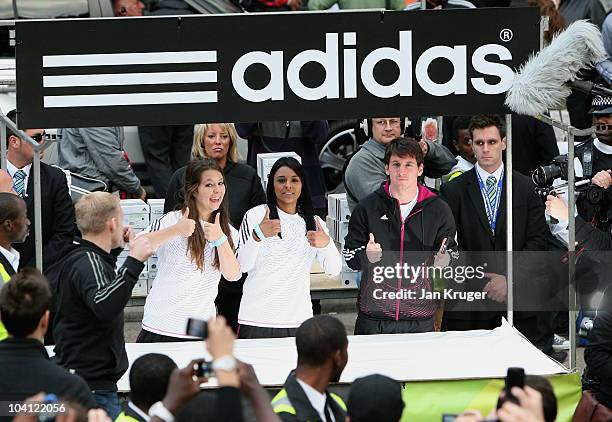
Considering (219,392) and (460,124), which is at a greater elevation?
(460,124)

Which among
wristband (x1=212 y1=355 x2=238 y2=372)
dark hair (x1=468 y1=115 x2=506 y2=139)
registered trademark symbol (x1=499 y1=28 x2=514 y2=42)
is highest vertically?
registered trademark symbol (x1=499 y1=28 x2=514 y2=42)

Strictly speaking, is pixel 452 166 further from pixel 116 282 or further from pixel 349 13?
pixel 116 282

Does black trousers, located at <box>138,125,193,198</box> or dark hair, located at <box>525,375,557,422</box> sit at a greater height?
black trousers, located at <box>138,125,193,198</box>

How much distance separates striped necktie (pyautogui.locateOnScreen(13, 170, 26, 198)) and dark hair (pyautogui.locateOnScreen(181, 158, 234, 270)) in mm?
1133

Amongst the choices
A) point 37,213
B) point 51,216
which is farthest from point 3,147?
point 37,213

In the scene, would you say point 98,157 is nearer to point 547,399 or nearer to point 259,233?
point 259,233

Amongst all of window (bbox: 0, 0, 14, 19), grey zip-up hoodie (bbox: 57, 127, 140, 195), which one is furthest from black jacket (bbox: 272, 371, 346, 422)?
window (bbox: 0, 0, 14, 19)

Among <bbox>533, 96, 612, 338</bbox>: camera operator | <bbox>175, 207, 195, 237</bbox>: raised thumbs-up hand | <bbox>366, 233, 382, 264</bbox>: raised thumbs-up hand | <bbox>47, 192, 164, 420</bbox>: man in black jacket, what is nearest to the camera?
<bbox>47, 192, 164, 420</bbox>: man in black jacket

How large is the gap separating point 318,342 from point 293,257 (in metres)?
2.56

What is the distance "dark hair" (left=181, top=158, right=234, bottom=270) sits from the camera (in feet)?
24.5

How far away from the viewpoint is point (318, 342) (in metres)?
5.23

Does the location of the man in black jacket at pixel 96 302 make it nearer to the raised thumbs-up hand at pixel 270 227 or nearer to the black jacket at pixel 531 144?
the raised thumbs-up hand at pixel 270 227

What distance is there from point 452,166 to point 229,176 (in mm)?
1644

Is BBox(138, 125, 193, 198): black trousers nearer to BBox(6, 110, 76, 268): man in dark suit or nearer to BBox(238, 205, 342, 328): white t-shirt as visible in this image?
BBox(6, 110, 76, 268): man in dark suit
